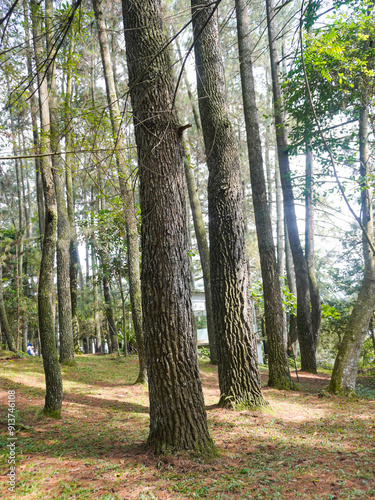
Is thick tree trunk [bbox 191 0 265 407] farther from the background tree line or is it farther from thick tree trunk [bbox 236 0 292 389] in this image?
thick tree trunk [bbox 236 0 292 389]

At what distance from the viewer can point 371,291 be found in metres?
6.85

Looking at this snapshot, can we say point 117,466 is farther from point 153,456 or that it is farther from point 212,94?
point 212,94

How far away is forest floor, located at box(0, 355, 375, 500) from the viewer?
9.41 feet

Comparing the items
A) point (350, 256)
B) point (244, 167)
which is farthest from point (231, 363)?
point (244, 167)

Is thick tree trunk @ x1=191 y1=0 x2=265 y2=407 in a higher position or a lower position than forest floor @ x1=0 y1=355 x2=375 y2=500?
higher

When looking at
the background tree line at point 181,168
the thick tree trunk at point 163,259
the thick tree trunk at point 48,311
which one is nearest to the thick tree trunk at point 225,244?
the background tree line at point 181,168

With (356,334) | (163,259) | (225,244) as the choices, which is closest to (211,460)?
(163,259)

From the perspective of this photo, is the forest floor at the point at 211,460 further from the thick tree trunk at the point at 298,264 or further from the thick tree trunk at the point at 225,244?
the thick tree trunk at the point at 298,264

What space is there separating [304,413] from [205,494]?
294cm

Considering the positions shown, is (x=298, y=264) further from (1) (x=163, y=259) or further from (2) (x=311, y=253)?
(1) (x=163, y=259)

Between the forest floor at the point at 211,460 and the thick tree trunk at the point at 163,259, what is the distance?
0.33 m

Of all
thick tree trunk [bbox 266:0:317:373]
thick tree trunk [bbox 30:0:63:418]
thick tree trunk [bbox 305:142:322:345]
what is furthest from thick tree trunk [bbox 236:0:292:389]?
thick tree trunk [bbox 30:0:63:418]

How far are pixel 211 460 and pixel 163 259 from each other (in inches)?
76.2

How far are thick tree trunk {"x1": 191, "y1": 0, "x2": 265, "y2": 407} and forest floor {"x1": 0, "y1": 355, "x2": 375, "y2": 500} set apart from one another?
460 mm
